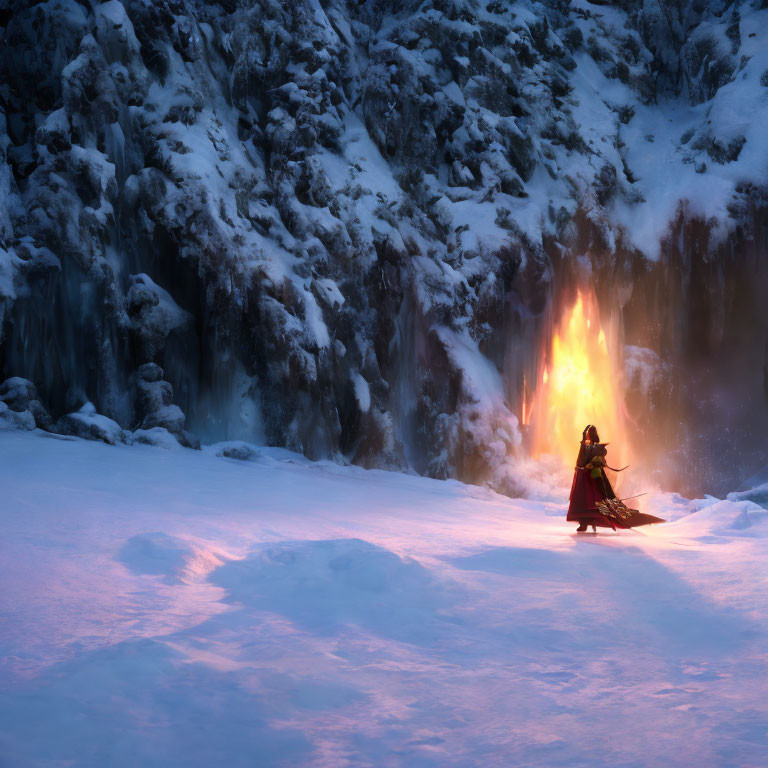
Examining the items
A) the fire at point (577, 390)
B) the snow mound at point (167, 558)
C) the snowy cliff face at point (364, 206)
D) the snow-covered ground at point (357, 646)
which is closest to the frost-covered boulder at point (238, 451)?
the snowy cliff face at point (364, 206)

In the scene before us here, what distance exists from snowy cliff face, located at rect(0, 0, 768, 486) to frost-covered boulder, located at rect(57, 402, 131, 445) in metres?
0.75

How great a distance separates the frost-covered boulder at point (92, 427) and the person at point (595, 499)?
628cm

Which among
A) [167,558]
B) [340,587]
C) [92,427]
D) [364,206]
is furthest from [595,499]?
[364,206]

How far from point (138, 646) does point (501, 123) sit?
17.0 metres

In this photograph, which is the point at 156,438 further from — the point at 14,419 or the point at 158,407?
the point at 14,419

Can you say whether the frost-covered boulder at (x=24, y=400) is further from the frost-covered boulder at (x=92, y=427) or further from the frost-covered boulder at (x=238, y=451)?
the frost-covered boulder at (x=238, y=451)

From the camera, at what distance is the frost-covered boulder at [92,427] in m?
11.0

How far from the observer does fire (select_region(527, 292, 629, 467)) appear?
704 inches

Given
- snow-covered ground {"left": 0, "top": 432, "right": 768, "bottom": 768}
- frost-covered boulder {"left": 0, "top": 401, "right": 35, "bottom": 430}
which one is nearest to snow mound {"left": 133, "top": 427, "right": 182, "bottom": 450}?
frost-covered boulder {"left": 0, "top": 401, "right": 35, "bottom": 430}

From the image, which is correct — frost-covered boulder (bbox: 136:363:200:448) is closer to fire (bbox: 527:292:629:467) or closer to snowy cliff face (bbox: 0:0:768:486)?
snowy cliff face (bbox: 0:0:768:486)

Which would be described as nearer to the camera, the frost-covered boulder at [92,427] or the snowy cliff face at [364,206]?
the frost-covered boulder at [92,427]

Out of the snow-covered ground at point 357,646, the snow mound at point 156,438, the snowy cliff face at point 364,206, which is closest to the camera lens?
the snow-covered ground at point 357,646

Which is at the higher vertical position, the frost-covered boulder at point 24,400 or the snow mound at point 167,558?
the frost-covered boulder at point 24,400

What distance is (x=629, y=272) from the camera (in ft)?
63.2
